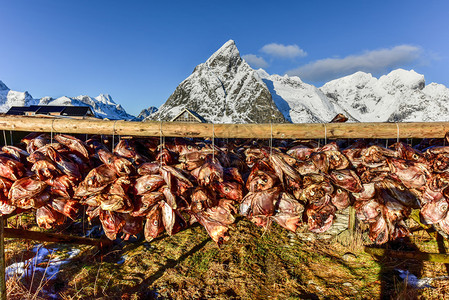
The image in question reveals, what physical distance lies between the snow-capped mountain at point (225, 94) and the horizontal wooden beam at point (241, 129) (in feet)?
165

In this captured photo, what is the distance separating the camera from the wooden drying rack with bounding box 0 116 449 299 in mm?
1865

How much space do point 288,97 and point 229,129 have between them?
2567 inches

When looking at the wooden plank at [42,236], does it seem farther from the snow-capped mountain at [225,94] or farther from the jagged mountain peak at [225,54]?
the jagged mountain peak at [225,54]

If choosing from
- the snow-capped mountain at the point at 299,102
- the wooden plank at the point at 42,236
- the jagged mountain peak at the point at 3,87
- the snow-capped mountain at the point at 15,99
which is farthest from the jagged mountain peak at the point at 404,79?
the jagged mountain peak at the point at 3,87

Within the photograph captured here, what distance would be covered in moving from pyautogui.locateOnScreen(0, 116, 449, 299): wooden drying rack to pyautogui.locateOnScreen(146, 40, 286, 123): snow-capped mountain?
165 ft

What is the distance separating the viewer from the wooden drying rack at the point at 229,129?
187 centimetres

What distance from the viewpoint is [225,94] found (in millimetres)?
64312

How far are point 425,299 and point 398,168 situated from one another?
8.05 ft

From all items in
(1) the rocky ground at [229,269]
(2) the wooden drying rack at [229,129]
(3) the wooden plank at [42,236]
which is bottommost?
(1) the rocky ground at [229,269]

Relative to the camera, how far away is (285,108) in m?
57.7

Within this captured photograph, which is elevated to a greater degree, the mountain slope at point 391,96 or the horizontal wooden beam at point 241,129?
the mountain slope at point 391,96

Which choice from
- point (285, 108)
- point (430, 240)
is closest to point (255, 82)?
point (285, 108)

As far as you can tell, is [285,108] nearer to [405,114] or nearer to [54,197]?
[405,114]

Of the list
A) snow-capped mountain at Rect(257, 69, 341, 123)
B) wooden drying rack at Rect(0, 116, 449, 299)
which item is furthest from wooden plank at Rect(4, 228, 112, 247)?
snow-capped mountain at Rect(257, 69, 341, 123)
